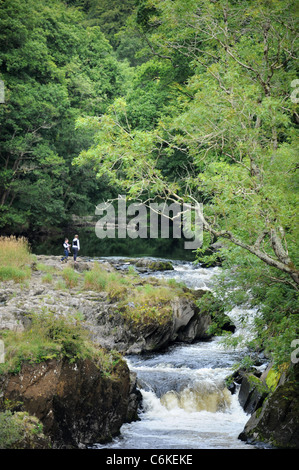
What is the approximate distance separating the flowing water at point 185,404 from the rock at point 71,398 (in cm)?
45

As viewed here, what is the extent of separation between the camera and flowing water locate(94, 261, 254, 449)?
33.6 feet

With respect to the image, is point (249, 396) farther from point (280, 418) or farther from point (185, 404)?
point (280, 418)

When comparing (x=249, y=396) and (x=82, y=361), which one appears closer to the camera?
(x=82, y=361)

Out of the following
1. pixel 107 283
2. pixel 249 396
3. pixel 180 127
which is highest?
pixel 180 127

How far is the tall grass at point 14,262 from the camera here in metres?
17.3

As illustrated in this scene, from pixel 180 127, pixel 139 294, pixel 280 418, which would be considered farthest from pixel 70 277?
pixel 280 418

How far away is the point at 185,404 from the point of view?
12.2 metres

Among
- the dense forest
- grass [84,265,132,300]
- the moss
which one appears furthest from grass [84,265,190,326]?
the moss

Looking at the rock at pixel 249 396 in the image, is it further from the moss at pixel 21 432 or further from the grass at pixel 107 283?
the grass at pixel 107 283

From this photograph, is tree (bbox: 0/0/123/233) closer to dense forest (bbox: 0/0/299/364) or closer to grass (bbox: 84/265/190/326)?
dense forest (bbox: 0/0/299/364)

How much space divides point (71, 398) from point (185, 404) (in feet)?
12.1

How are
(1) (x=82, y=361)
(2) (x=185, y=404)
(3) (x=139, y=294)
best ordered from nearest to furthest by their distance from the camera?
(1) (x=82, y=361) < (2) (x=185, y=404) < (3) (x=139, y=294)

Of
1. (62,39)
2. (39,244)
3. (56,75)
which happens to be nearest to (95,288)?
(39,244)
